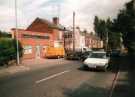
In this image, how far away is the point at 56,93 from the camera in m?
10.1

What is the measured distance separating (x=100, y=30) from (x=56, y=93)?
95.7m

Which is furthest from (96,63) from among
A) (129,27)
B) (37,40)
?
(37,40)

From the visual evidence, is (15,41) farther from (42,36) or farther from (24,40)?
(42,36)

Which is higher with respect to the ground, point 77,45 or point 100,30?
point 100,30

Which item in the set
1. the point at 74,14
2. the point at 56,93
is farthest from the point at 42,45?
the point at 56,93

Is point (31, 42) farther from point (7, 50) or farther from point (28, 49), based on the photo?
point (7, 50)

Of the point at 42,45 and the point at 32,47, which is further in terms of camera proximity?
the point at 42,45

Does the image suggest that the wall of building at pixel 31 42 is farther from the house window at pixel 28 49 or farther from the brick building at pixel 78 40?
the brick building at pixel 78 40

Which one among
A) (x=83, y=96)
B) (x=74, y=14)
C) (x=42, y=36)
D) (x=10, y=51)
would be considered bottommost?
(x=83, y=96)

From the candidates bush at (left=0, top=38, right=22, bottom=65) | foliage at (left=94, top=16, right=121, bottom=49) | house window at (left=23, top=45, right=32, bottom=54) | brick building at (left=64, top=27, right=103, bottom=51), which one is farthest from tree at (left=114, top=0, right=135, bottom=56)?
foliage at (left=94, top=16, right=121, bottom=49)

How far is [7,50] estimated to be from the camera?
2728 centimetres

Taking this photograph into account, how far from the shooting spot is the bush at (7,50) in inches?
1037

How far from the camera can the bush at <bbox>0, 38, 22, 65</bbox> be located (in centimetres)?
2634

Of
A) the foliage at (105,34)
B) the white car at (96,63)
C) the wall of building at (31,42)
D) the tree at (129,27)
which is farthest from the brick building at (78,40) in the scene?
the white car at (96,63)
